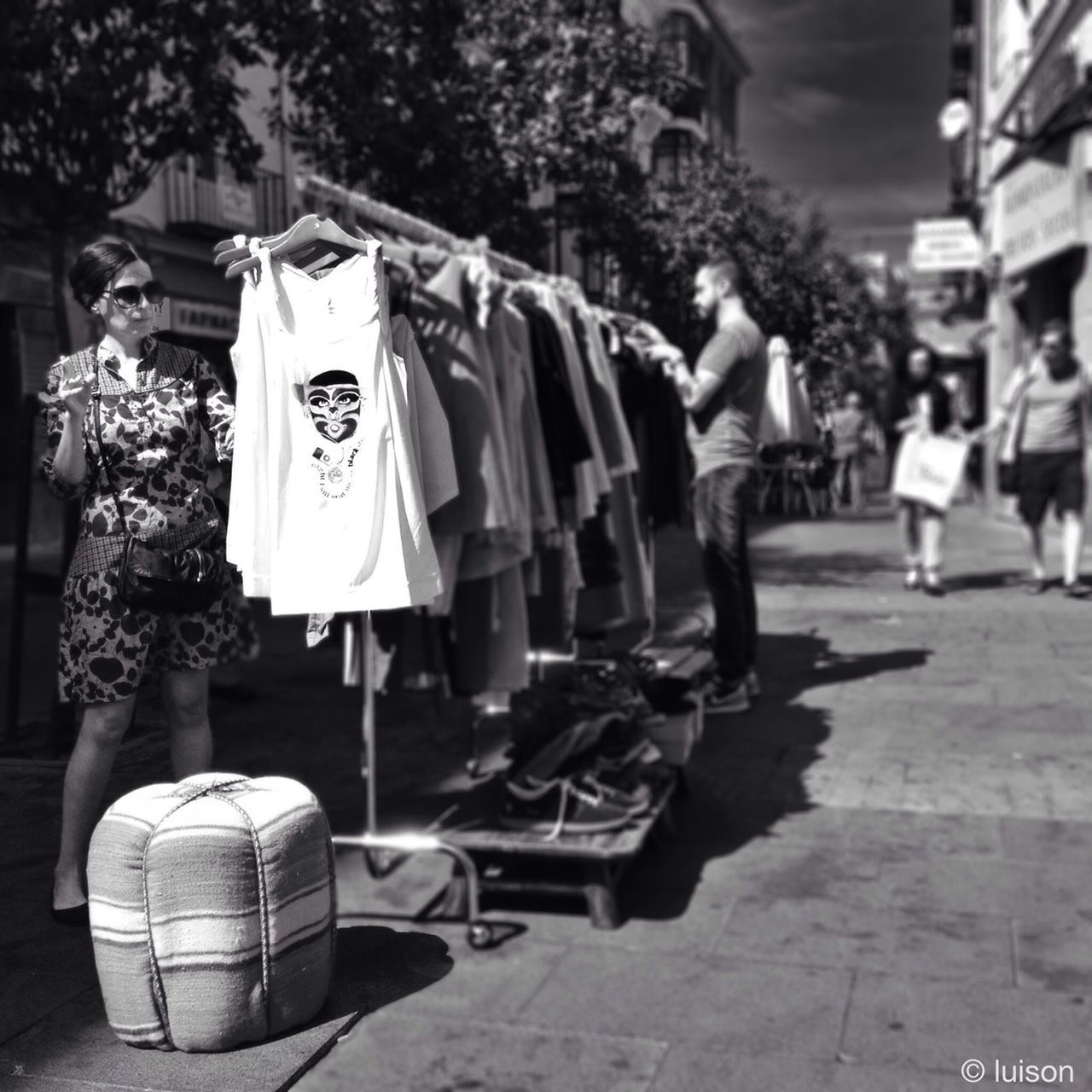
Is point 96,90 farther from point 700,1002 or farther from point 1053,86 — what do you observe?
point 1053,86

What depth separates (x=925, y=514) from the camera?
1029 cm

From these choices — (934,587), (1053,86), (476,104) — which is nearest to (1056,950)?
(934,587)

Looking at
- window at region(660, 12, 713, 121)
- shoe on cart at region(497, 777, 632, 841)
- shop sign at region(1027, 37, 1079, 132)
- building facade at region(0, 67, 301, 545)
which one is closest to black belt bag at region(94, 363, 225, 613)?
shoe on cart at region(497, 777, 632, 841)

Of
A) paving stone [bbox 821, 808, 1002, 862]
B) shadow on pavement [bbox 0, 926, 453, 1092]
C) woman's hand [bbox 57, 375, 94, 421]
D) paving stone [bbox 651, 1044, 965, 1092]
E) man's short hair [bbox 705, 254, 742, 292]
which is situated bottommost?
paving stone [bbox 651, 1044, 965, 1092]

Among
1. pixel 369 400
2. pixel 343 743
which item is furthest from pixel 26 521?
pixel 369 400

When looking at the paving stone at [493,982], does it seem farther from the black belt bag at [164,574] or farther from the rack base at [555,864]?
the black belt bag at [164,574]

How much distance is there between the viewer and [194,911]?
188 cm

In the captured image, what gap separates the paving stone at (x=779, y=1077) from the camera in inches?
134

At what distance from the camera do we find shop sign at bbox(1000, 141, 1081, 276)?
13203 mm

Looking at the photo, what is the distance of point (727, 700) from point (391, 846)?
2447mm

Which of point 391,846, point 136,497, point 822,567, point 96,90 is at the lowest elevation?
point 391,846

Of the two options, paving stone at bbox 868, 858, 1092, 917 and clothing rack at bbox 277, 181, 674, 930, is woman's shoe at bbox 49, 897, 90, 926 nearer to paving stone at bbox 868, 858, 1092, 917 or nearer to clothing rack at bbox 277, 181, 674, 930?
clothing rack at bbox 277, 181, 674, 930

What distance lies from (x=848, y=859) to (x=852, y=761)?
0.98 m

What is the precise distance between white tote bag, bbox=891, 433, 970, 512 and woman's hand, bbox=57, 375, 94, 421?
8.52 m
